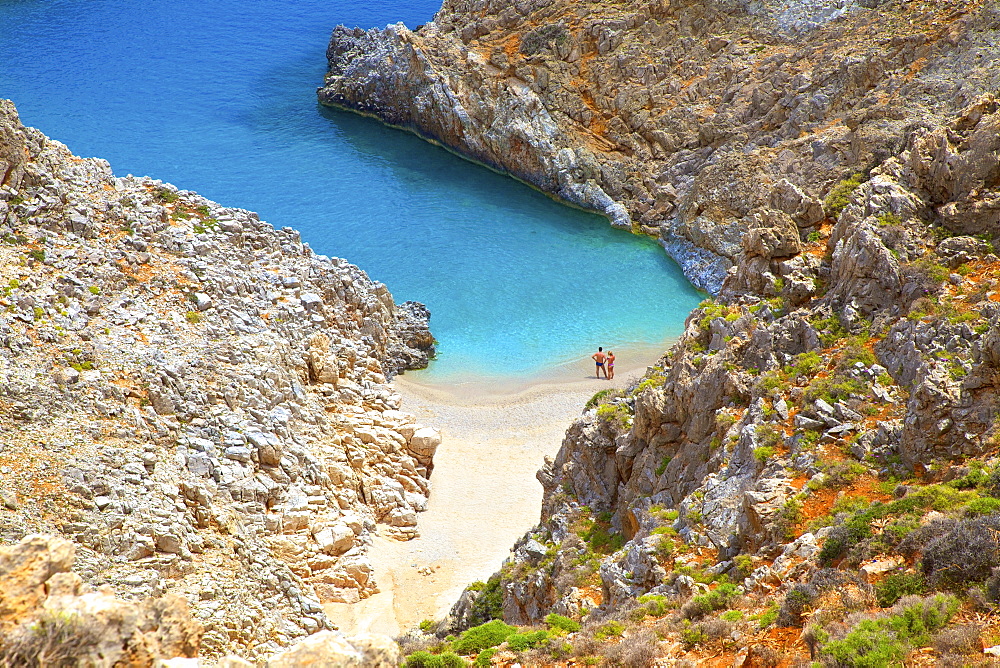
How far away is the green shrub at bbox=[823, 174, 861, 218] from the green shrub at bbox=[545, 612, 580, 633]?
48.1ft

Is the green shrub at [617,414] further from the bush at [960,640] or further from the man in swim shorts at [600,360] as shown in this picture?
the man in swim shorts at [600,360]

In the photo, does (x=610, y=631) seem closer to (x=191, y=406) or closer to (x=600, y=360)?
(x=191, y=406)

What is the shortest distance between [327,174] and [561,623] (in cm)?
5134

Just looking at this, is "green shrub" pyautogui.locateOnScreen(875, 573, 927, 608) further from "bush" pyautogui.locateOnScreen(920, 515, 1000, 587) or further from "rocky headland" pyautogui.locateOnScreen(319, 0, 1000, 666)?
"bush" pyautogui.locateOnScreen(920, 515, 1000, 587)

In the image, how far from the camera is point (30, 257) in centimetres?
3080

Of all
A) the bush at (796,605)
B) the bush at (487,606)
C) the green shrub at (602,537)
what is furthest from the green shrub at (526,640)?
the bush at (487,606)

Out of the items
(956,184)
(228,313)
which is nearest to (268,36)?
(228,313)

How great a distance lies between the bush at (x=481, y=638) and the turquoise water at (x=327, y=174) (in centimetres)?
2467

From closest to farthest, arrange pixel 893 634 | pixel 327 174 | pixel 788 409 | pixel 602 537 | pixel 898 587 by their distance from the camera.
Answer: pixel 893 634 → pixel 898 587 → pixel 788 409 → pixel 602 537 → pixel 327 174

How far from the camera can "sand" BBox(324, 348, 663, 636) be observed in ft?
93.4

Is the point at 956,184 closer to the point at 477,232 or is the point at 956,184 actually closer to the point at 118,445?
the point at 118,445

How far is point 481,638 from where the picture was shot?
1911cm

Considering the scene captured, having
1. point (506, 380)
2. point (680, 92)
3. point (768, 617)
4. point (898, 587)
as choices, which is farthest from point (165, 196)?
point (680, 92)

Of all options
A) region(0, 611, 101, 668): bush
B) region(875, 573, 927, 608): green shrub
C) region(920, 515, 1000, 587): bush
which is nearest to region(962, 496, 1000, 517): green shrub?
region(920, 515, 1000, 587): bush
